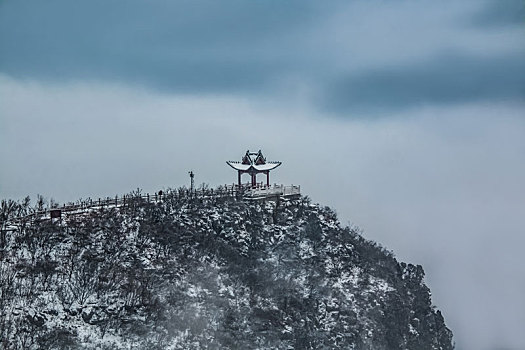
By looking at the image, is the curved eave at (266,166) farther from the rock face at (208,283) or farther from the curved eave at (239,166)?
the rock face at (208,283)

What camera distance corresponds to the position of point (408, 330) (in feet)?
170

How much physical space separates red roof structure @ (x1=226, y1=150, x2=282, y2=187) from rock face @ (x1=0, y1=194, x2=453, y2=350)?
343 centimetres

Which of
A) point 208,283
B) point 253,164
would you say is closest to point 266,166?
point 253,164

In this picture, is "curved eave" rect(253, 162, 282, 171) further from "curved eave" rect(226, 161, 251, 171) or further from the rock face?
the rock face

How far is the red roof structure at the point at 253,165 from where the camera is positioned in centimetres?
5831

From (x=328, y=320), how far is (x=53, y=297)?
19.0 metres

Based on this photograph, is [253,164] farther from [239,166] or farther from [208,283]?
[208,283]

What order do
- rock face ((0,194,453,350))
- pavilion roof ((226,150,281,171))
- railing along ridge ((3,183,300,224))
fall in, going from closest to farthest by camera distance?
rock face ((0,194,453,350)) < railing along ridge ((3,183,300,224)) < pavilion roof ((226,150,281,171))

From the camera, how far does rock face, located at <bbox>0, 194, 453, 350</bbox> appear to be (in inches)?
1624

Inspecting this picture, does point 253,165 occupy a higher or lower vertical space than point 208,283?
higher

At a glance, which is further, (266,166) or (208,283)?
(266,166)

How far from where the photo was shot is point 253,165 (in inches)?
2287

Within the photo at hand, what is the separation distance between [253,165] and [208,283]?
45.8ft

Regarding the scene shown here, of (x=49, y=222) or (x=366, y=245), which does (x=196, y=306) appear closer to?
(x=49, y=222)
